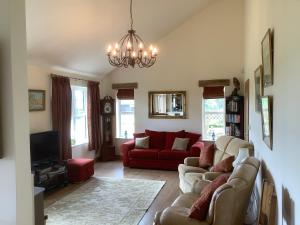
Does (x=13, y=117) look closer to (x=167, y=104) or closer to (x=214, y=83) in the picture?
(x=214, y=83)

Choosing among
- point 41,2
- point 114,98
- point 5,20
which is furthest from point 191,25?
point 5,20

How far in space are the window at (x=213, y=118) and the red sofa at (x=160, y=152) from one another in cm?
44

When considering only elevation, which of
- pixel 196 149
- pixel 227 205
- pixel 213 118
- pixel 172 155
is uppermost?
pixel 213 118

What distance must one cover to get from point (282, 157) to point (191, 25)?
5.62 m

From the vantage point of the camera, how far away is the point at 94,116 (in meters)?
7.29

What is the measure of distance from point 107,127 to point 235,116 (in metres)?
3.55

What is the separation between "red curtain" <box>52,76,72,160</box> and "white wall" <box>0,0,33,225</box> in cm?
416

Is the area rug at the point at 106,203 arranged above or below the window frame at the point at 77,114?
below

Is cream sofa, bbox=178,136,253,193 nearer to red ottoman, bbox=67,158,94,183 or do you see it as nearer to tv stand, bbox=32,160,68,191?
red ottoman, bbox=67,158,94,183

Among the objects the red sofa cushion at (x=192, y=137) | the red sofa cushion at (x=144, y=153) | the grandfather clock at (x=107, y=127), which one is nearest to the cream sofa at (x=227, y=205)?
the red sofa cushion at (x=144, y=153)

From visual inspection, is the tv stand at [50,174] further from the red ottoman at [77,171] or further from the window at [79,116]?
the window at [79,116]

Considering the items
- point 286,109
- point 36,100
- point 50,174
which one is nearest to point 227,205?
point 286,109

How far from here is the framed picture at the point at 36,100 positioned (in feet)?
16.7

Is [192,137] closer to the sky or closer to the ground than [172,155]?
closer to the sky
